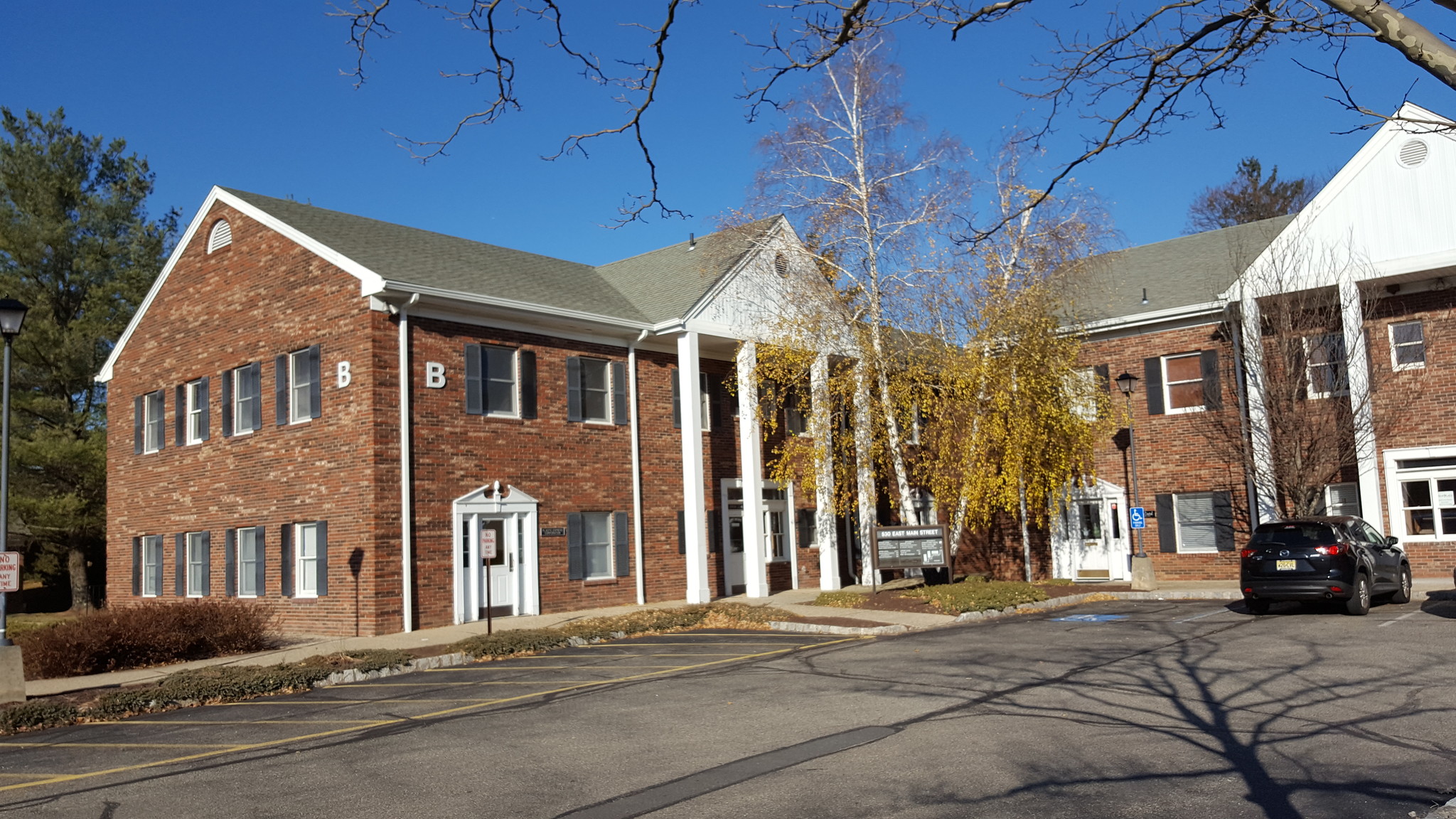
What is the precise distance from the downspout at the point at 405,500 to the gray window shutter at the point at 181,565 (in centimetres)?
805

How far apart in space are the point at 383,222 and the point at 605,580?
9.84 meters

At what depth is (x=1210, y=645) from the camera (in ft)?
44.7

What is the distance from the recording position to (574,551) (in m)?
22.9

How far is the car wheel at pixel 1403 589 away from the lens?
18703 millimetres

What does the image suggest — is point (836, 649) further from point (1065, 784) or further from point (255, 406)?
point (255, 406)

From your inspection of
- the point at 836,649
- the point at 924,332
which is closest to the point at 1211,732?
the point at 836,649

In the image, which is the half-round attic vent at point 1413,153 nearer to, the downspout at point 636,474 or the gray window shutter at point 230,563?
the downspout at point 636,474

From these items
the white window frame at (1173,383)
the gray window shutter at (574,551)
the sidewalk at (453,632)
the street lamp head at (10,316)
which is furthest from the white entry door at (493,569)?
the white window frame at (1173,383)

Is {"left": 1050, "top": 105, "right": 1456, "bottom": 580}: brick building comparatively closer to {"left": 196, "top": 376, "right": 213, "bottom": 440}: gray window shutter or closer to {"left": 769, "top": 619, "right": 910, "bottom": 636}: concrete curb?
{"left": 769, "top": 619, "right": 910, "bottom": 636}: concrete curb

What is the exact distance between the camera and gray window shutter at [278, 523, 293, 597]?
2127 cm

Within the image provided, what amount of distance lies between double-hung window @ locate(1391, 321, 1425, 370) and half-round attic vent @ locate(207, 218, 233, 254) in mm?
25147

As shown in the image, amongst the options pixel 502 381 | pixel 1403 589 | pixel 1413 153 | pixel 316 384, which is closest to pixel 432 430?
pixel 502 381

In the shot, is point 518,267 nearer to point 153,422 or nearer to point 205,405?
point 205,405

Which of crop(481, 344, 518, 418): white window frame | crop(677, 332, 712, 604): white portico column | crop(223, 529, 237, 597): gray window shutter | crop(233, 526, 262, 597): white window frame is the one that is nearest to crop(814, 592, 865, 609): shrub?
crop(677, 332, 712, 604): white portico column
